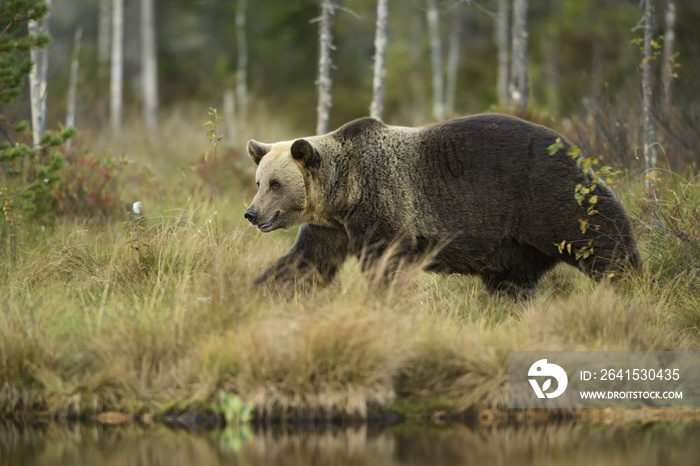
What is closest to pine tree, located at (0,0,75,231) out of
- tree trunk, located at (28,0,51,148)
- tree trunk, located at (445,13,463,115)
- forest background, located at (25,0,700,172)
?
tree trunk, located at (28,0,51,148)

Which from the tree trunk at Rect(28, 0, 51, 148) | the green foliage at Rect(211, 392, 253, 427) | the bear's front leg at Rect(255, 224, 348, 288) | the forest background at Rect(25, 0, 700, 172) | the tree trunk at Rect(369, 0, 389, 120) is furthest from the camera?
the forest background at Rect(25, 0, 700, 172)

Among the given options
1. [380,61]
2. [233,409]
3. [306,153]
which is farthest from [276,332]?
[380,61]

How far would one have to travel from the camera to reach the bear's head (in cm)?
753

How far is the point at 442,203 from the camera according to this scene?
747 centimetres

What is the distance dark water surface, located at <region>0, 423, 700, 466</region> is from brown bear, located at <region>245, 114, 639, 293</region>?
1.79 meters

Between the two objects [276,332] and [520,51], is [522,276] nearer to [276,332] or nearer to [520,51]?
[276,332]

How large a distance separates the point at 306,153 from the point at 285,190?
38cm

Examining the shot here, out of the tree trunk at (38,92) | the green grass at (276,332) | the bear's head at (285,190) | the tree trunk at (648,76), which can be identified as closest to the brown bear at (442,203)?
the bear's head at (285,190)

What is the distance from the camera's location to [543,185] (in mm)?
7180

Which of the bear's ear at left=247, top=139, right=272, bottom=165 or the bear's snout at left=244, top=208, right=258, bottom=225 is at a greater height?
the bear's ear at left=247, top=139, right=272, bottom=165

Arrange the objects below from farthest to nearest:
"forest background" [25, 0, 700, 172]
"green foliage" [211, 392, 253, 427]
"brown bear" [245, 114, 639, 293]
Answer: "forest background" [25, 0, 700, 172], "brown bear" [245, 114, 639, 293], "green foliage" [211, 392, 253, 427]

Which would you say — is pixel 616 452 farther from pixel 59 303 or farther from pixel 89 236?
pixel 89 236

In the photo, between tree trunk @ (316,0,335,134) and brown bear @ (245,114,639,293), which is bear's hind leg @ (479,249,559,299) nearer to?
brown bear @ (245,114,639,293)

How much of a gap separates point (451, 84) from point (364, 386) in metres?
23.5
